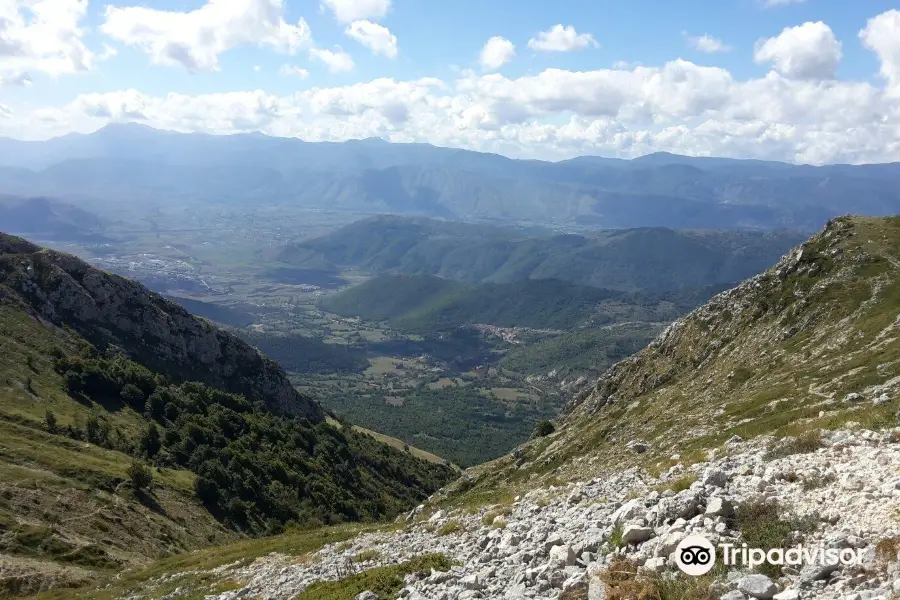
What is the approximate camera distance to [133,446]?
267 feet

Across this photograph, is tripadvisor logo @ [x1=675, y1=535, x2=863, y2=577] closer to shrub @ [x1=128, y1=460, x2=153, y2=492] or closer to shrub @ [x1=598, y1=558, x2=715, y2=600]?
shrub @ [x1=598, y1=558, x2=715, y2=600]

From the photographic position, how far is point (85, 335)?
11862 centimetres

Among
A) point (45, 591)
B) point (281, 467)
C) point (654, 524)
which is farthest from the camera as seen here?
point (281, 467)

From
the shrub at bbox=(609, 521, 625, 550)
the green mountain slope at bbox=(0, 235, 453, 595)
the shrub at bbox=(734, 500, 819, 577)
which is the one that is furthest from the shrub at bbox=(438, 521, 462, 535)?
the green mountain slope at bbox=(0, 235, 453, 595)

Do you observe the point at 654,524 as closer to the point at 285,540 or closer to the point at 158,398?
the point at 285,540

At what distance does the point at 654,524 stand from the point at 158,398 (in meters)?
105

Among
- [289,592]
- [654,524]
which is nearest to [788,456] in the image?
[654,524]

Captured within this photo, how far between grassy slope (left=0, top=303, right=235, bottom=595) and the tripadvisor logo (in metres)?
47.5

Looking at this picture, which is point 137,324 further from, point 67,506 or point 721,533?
point 721,533

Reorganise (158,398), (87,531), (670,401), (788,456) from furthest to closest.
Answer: (158,398), (670,401), (87,531), (788,456)

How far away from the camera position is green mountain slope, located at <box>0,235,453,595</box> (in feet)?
169

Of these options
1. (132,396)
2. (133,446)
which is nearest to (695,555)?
(133,446)

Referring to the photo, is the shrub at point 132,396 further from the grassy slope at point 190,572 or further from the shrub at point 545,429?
the shrub at point 545,429

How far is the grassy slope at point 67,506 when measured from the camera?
4453cm
